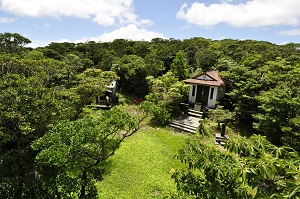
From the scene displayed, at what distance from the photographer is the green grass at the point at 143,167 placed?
8219 millimetres

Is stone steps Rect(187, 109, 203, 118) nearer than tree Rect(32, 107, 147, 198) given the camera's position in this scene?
No

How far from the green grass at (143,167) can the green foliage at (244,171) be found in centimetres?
415

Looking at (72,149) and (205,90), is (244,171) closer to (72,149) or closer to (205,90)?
(72,149)

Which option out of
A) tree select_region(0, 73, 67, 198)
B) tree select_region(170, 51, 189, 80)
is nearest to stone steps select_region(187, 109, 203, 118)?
tree select_region(170, 51, 189, 80)

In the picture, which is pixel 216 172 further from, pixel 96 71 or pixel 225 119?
pixel 96 71

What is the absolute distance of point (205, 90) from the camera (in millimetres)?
17344

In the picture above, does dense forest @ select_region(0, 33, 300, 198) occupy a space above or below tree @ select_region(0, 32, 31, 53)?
below

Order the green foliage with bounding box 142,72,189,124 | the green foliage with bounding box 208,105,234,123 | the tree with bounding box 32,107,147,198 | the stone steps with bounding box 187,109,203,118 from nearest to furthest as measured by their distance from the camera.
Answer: the tree with bounding box 32,107,147,198, the green foliage with bounding box 208,105,234,123, the green foliage with bounding box 142,72,189,124, the stone steps with bounding box 187,109,203,118

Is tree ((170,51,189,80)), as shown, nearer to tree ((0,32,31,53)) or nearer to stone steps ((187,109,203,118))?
stone steps ((187,109,203,118))

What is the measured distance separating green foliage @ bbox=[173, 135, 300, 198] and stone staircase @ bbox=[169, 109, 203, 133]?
426 inches

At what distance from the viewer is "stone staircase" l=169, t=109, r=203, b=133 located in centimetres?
1415

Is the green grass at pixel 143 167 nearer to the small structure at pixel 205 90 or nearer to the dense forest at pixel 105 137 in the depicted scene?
the dense forest at pixel 105 137

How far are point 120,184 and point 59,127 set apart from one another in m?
4.85

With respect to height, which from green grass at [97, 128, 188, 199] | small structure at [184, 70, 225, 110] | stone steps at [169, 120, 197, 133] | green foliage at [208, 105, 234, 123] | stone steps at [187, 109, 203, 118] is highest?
small structure at [184, 70, 225, 110]
